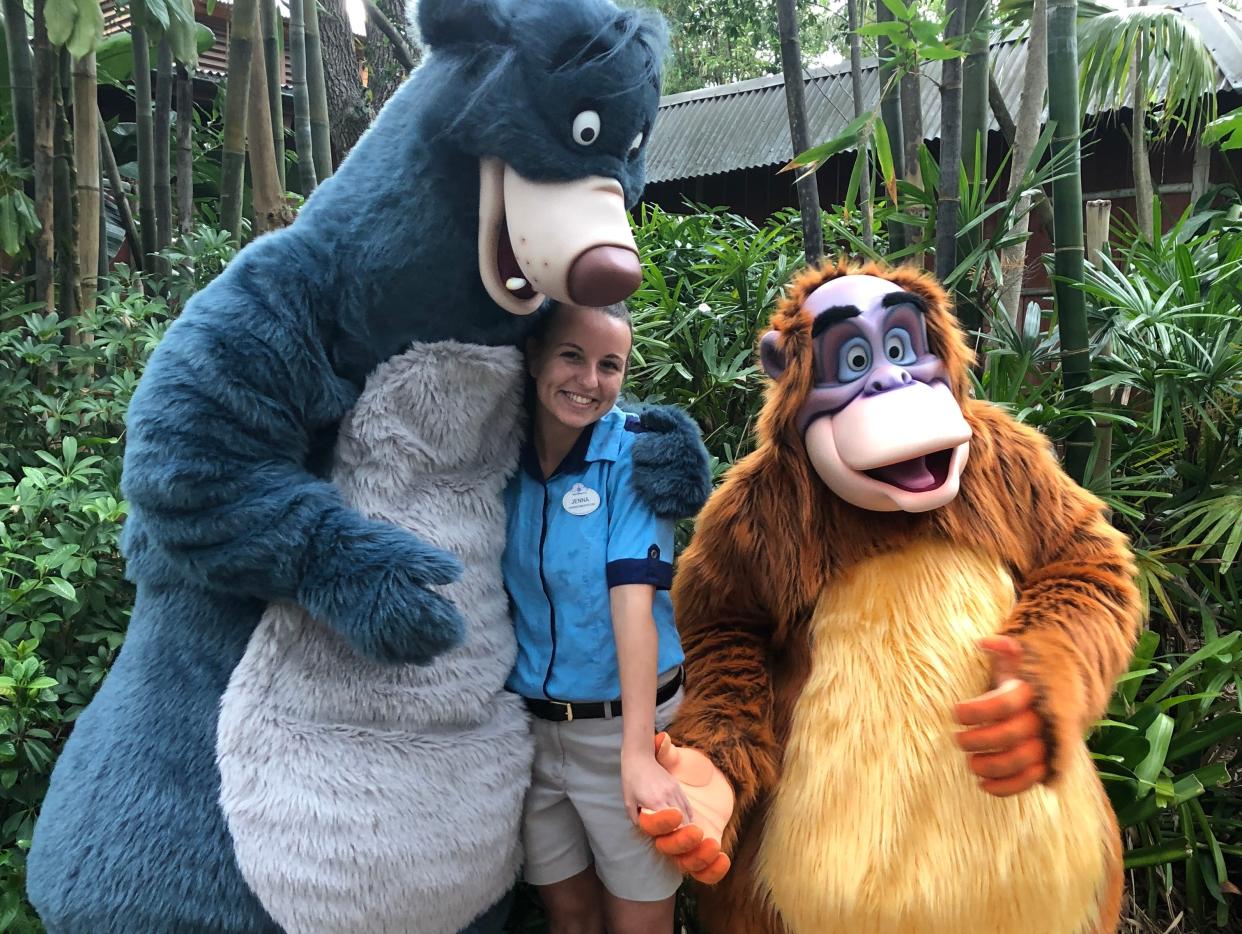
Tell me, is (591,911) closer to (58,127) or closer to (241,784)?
(241,784)

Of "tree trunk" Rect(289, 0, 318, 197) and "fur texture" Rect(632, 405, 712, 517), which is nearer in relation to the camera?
"fur texture" Rect(632, 405, 712, 517)

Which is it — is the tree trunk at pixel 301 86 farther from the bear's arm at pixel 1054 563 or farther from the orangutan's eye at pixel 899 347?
the bear's arm at pixel 1054 563

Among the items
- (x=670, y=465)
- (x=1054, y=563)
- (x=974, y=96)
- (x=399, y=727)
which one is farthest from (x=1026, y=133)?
(x=399, y=727)

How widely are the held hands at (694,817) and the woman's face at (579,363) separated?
1.60 feet

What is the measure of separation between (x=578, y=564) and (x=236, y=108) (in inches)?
77.0

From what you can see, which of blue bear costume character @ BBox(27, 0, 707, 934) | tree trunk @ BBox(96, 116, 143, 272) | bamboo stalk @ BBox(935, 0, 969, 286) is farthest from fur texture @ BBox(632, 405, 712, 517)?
tree trunk @ BBox(96, 116, 143, 272)

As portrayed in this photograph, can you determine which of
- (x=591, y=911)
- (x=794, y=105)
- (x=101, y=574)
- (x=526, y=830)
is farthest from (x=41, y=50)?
(x=591, y=911)

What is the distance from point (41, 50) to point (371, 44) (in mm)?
2403

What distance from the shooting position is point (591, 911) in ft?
5.00

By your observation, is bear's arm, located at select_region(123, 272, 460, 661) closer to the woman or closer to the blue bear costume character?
the blue bear costume character

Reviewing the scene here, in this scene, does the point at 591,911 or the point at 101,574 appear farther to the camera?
the point at 101,574

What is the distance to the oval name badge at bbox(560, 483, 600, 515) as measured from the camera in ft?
4.49

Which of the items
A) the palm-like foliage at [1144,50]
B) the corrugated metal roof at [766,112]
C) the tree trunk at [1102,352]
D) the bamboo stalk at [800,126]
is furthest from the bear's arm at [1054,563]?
the corrugated metal roof at [766,112]

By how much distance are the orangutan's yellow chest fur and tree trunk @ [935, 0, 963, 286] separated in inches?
38.6
